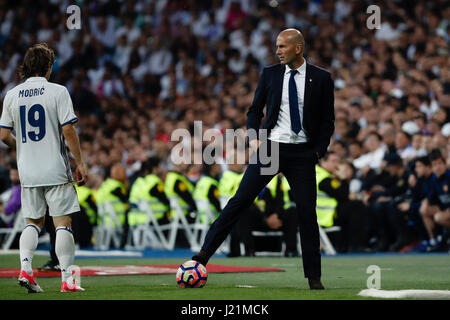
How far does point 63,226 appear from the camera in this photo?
294 inches

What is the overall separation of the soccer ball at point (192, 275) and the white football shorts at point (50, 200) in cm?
111

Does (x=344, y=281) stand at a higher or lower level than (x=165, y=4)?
lower

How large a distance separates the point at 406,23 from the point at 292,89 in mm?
13098

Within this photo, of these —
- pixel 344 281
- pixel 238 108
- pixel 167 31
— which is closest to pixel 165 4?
pixel 167 31

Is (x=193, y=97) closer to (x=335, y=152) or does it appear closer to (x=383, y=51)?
(x=383, y=51)

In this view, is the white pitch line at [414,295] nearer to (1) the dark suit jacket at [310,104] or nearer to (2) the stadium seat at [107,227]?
(1) the dark suit jacket at [310,104]

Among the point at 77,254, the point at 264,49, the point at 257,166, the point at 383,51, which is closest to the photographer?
the point at 257,166

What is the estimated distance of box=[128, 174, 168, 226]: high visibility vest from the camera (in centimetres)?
1748

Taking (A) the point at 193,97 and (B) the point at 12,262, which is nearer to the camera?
(B) the point at 12,262

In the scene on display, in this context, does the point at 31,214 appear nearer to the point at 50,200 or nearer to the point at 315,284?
the point at 50,200

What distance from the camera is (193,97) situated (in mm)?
22688

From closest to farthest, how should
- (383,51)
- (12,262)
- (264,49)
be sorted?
1. (12,262)
2. (383,51)
3. (264,49)

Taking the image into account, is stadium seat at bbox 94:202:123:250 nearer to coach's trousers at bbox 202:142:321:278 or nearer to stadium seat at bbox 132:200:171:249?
stadium seat at bbox 132:200:171:249

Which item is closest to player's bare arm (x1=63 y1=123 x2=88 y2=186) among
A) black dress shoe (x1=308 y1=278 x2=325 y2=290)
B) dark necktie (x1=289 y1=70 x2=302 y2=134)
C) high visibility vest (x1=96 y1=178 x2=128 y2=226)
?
dark necktie (x1=289 y1=70 x2=302 y2=134)
